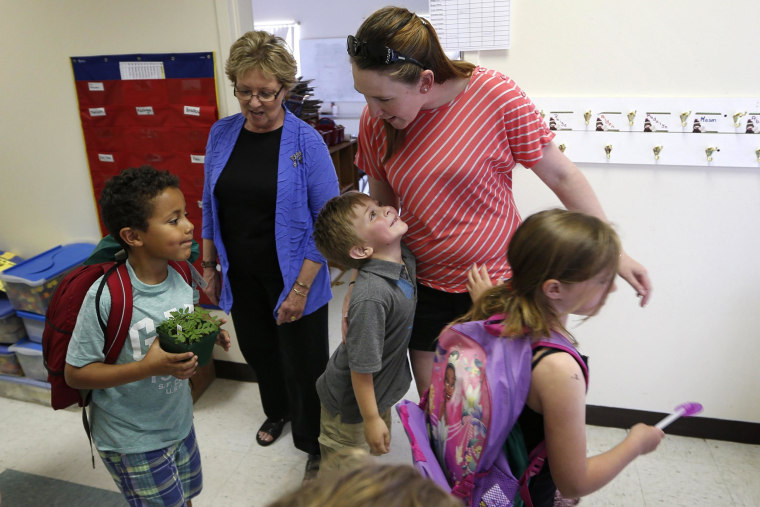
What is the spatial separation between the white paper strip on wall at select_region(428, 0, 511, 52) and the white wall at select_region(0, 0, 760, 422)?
0.15 feet

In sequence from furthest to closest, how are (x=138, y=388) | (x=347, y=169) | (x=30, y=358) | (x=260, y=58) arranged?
1. (x=347, y=169)
2. (x=30, y=358)
3. (x=260, y=58)
4. (x=138, y=388)

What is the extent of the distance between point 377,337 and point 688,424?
174 cm

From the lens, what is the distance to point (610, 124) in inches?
76.0

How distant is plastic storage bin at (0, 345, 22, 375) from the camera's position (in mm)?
2537

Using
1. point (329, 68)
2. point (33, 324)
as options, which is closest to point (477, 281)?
point (33, 324)

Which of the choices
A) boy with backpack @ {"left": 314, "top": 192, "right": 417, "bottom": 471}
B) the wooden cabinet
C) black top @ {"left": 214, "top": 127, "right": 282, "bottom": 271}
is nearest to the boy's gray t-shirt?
boy with backpack @ {"left": 314, "top": 192, "right": 417, "bottom": 471}

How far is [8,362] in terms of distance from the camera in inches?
101

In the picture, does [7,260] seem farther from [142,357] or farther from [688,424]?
[688,424]

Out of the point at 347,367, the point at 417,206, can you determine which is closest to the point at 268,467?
the point at 347,367

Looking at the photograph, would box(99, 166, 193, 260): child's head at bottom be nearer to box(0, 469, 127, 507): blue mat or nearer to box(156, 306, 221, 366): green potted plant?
box(156, 306, 221, 366): green potted plant

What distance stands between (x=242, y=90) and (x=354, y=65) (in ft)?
2.16

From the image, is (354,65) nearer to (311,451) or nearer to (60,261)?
(311,451)

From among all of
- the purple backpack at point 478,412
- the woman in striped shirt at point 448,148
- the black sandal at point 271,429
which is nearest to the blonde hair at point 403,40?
the woman in striped shirt at point 448,148

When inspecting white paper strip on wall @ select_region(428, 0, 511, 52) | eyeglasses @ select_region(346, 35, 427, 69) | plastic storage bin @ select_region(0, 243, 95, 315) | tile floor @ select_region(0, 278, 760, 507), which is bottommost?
tile floor @ select_region(0, 278, 760, 507)
